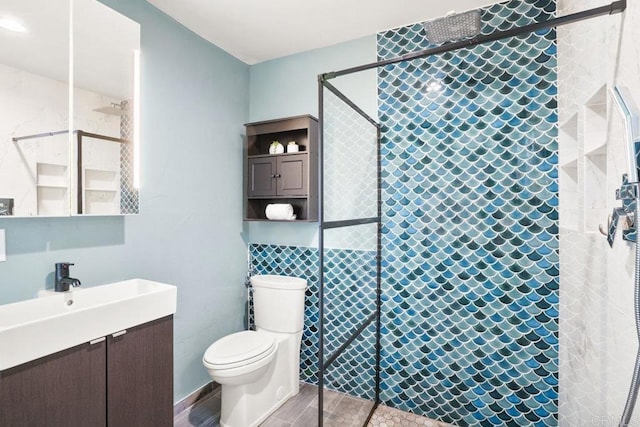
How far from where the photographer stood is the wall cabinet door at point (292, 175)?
2.25 meters

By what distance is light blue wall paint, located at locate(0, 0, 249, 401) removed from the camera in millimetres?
1516

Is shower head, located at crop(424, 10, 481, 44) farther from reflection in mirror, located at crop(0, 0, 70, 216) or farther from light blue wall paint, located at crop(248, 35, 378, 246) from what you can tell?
reflection in mirror, located at crop(0, 0, 70, 216)

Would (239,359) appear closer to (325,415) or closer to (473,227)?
(325,415)

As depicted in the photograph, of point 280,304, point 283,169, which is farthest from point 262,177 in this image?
point 280,304

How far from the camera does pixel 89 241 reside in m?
1.63

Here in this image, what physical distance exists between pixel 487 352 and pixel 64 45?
2.84 meters

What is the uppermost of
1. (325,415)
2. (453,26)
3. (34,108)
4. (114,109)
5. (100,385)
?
(453,26)

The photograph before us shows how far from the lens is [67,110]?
4.90ft

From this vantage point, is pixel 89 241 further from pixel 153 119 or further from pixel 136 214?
pixel 153 119

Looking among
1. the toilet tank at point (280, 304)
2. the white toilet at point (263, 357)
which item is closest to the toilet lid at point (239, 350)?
the white toilet at point (263, 357)

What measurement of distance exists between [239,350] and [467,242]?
156 cm

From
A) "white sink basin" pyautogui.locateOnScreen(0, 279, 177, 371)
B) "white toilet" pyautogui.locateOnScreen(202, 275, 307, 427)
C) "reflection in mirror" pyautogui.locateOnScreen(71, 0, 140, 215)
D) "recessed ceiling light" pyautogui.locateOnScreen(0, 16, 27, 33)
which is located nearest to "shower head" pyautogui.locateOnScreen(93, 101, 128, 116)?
"reflection in mirror" pyautogui.locateOnScreen(71, 0, 140, 215)

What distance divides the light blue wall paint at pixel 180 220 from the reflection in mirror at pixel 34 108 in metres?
0.16

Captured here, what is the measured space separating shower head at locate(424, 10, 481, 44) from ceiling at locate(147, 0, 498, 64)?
91 cm
